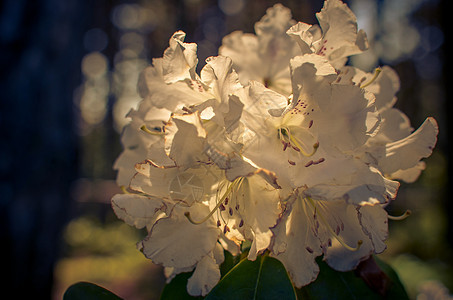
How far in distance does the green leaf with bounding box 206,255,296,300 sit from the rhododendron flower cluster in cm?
2

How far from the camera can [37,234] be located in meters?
2.01

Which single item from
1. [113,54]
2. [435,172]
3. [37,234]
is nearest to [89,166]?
[113,54]

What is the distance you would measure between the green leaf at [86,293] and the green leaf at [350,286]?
45cm

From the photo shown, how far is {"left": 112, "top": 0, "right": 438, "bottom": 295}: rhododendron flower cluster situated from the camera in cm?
60

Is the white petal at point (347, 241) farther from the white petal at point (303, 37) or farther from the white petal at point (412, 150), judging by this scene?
the white petal at point (303, 37)

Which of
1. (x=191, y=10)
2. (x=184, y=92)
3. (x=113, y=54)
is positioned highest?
(x=184, y=92)

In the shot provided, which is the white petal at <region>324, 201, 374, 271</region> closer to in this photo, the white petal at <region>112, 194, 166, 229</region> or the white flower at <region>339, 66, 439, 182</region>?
the white flower at <region>339, 66, 439, 182</region>

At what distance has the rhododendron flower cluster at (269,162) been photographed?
1.96 feet

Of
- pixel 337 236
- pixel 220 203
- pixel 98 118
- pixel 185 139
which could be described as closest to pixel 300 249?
pixel 337 236

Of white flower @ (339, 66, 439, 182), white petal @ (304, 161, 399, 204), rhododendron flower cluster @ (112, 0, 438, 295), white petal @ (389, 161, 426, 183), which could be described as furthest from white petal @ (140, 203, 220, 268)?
white petal @ (389, 161, 426, 183)

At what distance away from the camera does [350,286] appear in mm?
827

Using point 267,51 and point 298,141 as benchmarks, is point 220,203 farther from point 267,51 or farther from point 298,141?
point 267,51

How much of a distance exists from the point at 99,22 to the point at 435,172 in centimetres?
1023

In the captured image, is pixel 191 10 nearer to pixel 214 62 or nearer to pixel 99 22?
pixel 99 22
